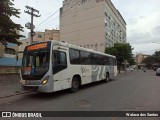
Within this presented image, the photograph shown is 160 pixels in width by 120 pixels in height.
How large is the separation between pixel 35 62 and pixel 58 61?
1252mm

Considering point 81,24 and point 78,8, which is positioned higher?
point 78,8

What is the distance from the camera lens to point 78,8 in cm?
6594

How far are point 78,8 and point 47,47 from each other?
186 ft

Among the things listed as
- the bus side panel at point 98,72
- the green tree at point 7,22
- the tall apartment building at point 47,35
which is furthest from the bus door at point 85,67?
the tall apartment building at point 47,35

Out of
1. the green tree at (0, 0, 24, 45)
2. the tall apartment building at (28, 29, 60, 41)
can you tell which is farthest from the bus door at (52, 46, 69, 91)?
the tall apartment building at (28, 29, 60, 41)

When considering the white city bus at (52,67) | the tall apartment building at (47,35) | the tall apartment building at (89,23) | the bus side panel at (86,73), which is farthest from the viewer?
the tall apartment building at (47,35)

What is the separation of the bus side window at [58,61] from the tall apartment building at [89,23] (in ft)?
151

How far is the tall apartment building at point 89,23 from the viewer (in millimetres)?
59000

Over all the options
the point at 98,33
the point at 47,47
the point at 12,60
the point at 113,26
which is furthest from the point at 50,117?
the point at 113,26

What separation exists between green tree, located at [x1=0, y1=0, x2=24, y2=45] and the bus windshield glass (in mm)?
7123

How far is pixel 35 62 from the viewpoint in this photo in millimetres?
11492

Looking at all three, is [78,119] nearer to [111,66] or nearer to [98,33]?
[111,66]

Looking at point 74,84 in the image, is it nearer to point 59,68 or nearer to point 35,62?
point 59,68

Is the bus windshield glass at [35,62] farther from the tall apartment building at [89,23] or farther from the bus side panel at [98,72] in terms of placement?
the tall apartment building at [89,23]
